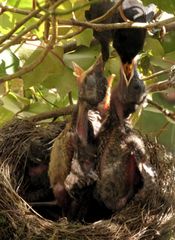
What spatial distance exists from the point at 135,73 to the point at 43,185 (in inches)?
18.1

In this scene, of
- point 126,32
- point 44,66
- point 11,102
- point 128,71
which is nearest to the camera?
point 126,32

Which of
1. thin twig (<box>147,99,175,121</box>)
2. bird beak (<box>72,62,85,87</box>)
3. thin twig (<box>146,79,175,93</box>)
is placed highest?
bird beak (<box>72,62,85,87</box>)

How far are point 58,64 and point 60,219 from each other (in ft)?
1.14

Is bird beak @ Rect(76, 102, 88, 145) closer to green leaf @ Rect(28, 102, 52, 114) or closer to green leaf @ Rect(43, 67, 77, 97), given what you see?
green leaf @ Rect(43, 67, 77, 97)

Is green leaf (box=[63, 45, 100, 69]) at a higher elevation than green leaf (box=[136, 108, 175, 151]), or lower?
higher

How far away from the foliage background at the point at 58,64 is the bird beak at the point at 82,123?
87 mm

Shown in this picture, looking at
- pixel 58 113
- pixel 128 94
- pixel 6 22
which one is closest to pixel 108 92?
pixel 128 94

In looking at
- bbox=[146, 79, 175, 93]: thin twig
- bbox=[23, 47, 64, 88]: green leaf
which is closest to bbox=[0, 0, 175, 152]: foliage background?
bbox=[23, 47, 64, 88]: green leaf

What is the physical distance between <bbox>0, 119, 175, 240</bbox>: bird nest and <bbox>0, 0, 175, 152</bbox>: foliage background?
54mm

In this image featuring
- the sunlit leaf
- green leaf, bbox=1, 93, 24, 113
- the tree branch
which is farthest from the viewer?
green leaf, bbox=1, 93, 24, 113

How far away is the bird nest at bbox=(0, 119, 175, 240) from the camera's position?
44.6 inches

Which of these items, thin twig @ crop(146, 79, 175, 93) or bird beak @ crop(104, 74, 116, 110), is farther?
bird beak @ crop(104, 74, 116, 110)

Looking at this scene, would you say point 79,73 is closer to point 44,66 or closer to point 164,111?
point 44,66

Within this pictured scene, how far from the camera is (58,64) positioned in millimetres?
1215
